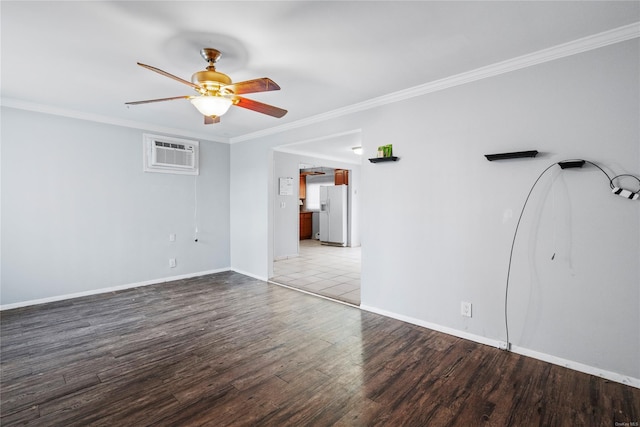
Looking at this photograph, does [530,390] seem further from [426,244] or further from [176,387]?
[176,387]

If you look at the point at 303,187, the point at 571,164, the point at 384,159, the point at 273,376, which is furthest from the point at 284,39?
the point at 303,187

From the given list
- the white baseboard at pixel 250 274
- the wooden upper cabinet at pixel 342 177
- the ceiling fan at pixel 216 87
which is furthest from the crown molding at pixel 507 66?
the wooden upper cabinet at pixel 342 177

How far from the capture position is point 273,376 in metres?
2.28

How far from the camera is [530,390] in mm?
2104

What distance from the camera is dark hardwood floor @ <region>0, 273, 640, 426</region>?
186 cm

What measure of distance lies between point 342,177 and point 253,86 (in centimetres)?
717

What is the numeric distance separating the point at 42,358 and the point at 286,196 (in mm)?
4975

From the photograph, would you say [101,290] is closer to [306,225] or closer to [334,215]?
[334,215]

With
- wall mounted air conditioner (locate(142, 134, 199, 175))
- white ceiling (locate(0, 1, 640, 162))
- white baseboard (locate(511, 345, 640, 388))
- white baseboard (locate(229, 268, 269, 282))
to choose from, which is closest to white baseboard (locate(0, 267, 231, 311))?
white baseboard (locate(229, 268, 269, 282))

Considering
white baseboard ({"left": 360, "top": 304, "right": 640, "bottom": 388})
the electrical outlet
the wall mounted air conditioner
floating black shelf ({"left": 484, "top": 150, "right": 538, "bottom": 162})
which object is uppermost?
the wall mounted air conditioner

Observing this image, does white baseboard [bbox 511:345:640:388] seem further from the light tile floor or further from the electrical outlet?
the light tile floor

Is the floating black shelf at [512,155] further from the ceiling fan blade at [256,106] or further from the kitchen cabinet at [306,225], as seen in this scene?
the kitchen cabinet at [306,225]

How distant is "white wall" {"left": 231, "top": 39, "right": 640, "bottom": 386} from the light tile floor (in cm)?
84

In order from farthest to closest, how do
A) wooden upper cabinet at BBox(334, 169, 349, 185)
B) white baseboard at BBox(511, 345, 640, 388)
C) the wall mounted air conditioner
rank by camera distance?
wooden upper cabinet at BBox(334, 169, 349, 185), the wall mounted air conditioner, white baseboard at BBox(511, 345, 640, 388)
